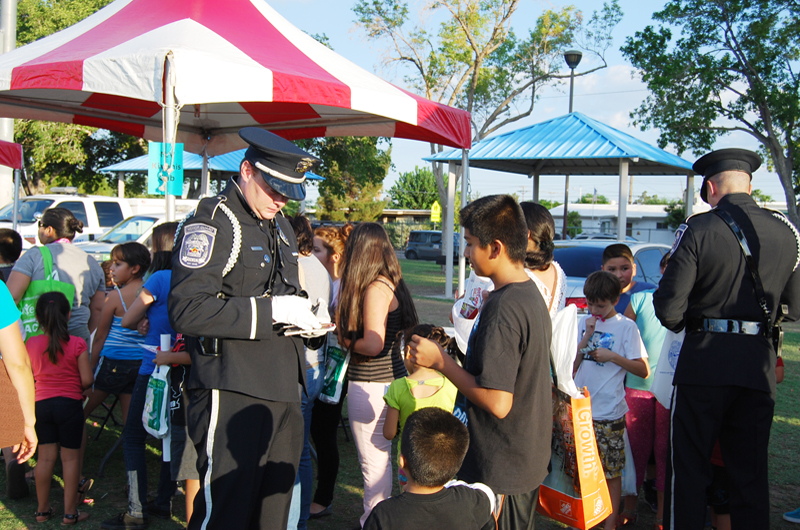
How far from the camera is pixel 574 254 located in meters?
7.76

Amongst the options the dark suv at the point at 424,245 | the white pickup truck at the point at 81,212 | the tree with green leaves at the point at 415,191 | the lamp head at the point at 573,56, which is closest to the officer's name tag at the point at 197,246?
the white pickup truck at the point at 81,212

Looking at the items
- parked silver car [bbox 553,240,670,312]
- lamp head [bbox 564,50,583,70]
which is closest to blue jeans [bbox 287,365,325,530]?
parked silver car [bbox 553,240,670,312]

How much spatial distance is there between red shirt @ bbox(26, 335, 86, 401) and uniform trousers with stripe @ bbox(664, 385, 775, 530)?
139 inches

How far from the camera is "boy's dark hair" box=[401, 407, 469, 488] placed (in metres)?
2.06

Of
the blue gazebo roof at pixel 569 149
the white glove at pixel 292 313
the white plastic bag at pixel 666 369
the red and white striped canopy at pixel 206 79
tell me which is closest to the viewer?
the white glove at pixel 292 313

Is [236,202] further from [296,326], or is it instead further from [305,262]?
[305,262]

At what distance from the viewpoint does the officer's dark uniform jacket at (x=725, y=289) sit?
9.45 ft

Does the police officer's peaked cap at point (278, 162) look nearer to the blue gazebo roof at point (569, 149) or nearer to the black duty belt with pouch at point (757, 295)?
the black duty belt with pouch at point (757, 295)

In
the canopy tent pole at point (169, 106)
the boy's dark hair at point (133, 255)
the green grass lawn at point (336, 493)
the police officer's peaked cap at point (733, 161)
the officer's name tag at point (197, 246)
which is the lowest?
the green grass lawn at point (336, 493)

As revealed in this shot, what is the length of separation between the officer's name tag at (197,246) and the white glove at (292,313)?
0.31m

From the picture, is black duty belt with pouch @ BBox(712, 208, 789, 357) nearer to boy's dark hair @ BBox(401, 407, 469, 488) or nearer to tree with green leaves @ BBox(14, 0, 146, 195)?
boy's dark hair @ BBox(401, 407, 469, 488)

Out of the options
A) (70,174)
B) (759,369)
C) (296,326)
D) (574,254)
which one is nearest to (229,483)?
(296,326)

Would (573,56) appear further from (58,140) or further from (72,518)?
(58,140)

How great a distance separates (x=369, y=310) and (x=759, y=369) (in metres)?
1.96
